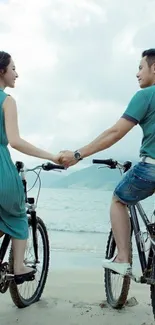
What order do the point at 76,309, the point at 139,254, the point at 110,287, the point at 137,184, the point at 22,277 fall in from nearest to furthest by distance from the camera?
the point at 137,184 → the point at 139,254 → the point at 22,277 → the point at 76,309 → the point at 110,287

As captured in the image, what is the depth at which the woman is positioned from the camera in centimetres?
334

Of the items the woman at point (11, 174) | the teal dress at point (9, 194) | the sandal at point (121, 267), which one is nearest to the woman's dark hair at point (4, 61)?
the woman at point (11, 174)

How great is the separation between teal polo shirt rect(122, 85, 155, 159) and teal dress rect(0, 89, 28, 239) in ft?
2.81

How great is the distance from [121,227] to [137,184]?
49 centimetres

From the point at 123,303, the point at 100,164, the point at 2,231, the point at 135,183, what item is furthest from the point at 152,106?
the point at 123,303

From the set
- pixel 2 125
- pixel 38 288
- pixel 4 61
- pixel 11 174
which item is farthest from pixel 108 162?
pixel 38 288

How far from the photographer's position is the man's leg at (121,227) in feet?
12.1

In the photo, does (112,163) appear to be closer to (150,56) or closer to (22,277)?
(150,56)

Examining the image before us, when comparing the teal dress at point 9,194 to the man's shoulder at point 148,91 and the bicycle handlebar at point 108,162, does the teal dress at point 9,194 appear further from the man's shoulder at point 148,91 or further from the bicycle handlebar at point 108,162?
the man's shoulder at point 148,91

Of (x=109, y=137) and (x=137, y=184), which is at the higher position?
(x=109, y=137)

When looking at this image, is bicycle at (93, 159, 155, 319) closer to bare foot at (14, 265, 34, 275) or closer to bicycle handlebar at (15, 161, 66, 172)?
bicycle handlebar at (15, 161, 66, 172)

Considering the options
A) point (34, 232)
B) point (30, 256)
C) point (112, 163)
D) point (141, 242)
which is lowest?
point (30, 256)

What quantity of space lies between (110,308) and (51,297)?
63 cm

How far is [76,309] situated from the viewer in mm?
4223
